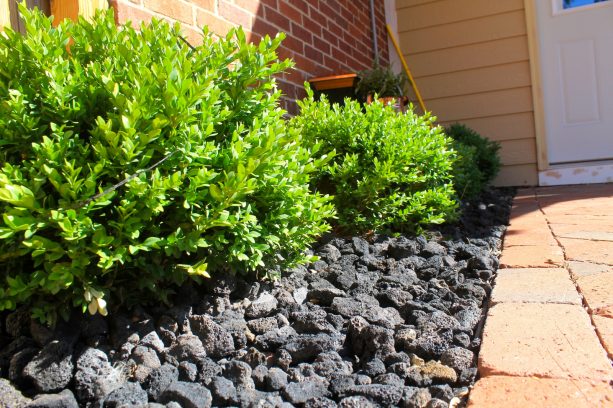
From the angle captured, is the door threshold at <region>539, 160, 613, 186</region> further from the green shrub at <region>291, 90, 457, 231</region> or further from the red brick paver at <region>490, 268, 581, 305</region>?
the red brick paver at <region>490, 268, 581, 305</region>

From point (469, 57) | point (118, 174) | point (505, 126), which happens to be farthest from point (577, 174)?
point (118, 174)

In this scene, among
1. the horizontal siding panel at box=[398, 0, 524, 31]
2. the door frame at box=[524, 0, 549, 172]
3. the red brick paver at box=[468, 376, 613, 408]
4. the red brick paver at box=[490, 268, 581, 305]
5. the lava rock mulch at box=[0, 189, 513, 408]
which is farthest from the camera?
the horizontal siding panel at box=[398, 0, 524, 31]

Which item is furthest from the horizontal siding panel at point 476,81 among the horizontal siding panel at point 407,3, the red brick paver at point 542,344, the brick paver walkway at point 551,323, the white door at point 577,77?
the red brick paver at point 542,344

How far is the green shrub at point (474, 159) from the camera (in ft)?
11.8

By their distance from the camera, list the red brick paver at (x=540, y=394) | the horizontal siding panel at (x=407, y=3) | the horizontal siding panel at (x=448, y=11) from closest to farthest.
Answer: the red brick paver at (x=540, y=394) < the horizontal siding panel at (x=448, y=11) < the horizontal siding panel at (x=407, y=3)

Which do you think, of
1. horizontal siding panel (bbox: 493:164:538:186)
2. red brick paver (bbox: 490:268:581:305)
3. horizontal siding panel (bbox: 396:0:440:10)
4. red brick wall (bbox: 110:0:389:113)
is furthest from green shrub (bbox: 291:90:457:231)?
horizontal siding panel (bbox: 396:0:440:10)

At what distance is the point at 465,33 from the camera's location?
503cm

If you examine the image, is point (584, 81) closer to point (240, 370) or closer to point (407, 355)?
point (407, 355)

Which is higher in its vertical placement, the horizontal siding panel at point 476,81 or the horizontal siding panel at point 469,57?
the horizontal siding panel at point 469,57

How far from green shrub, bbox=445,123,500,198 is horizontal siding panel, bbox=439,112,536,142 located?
0.13 meters

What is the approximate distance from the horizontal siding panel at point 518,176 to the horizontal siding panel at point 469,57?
3.31 feet

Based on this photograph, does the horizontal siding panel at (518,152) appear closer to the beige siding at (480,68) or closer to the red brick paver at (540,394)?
the beige siding at (480,68)

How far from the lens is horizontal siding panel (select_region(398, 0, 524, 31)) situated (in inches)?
192

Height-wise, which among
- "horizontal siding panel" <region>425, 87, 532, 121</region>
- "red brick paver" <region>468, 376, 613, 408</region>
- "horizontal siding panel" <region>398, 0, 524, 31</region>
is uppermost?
"horizontal siding panel" <region>398, 0, 524, 31</region>
